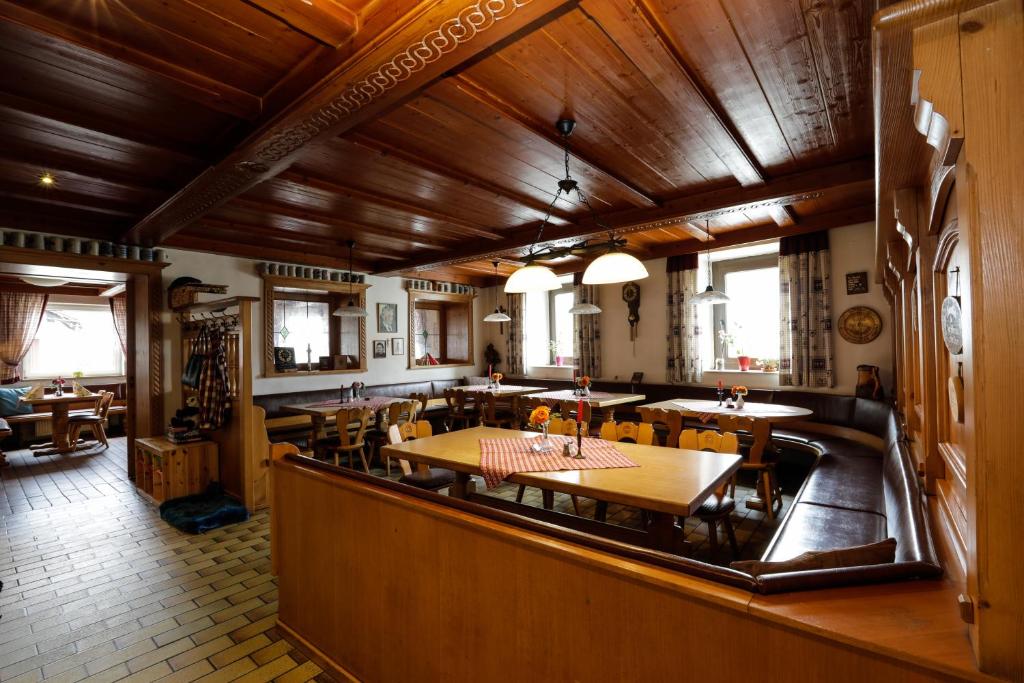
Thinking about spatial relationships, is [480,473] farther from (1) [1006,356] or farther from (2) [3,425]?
(2) [3,425]

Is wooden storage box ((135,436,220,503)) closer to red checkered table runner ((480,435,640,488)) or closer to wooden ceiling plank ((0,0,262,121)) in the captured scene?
red checkered table runner ((480,435,640,488))

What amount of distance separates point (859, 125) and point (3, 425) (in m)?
8.43

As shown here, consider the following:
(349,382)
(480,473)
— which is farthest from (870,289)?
(349,382)

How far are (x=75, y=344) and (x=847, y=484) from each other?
12.1 m

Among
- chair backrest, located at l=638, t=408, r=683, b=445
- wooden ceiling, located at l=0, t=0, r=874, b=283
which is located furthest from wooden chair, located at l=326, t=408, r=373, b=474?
chair backrest, located at l=638, t=408, r=683, b=445

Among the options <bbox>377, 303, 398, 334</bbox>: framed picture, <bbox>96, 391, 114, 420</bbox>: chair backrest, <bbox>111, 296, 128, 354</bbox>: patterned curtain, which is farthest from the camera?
A: <bbox>111, 296, 128, 354</bbox>: patterned curtain

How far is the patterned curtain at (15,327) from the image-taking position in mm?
7969

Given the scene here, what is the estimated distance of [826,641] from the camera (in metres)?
0.93

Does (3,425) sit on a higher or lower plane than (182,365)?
lower

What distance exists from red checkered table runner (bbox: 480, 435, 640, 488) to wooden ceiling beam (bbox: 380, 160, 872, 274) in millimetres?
2567

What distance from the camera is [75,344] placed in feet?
29.4

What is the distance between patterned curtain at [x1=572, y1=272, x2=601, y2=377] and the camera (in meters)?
7.66

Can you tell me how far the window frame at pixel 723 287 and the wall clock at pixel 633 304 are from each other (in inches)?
42.3

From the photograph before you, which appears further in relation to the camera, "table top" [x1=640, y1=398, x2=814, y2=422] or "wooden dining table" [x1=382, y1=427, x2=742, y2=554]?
"table top" [x1=640, y1=398, x2=814, y2=422]
